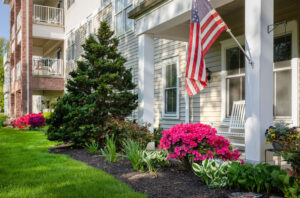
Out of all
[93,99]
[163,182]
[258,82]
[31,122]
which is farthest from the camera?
[31,122]

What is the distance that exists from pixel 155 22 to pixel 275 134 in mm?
3915

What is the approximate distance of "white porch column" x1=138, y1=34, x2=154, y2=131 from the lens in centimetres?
690

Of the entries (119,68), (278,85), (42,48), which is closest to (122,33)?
(119,68)

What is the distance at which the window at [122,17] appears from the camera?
36.1 ft

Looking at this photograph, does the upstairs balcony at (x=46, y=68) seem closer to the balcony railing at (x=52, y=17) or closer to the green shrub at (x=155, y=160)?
the balcony railing at (x=52, y=17)

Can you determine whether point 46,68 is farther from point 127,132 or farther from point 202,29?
point 202,29

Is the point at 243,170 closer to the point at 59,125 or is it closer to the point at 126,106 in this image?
the point at 126,106

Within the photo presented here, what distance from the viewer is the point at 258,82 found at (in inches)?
151

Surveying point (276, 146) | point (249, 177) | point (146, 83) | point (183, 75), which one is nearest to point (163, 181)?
point (249, 177)

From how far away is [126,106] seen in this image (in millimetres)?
A: 7590

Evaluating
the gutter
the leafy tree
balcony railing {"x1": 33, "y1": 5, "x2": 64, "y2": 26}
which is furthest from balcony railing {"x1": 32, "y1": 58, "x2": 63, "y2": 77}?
the gutter

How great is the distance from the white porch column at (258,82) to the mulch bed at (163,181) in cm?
83

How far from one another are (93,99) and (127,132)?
1.49 metres

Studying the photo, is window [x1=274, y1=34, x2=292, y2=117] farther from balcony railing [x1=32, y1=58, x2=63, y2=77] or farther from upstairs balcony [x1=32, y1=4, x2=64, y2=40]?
upstairs balcony [x1=32, y1=4, x2=64, y2=40]
